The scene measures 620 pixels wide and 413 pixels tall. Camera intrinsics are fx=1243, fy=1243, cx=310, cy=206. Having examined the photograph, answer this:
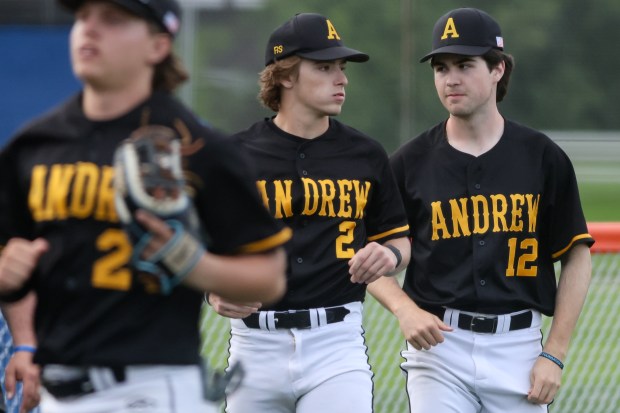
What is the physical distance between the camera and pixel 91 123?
11.3ft

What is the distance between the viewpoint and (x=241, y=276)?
3.38 metres

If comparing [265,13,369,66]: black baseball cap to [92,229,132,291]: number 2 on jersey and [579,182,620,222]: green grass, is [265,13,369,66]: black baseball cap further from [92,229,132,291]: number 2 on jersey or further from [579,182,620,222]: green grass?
[579,182,620,222]: green grass

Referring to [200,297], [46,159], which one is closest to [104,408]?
[200,297]

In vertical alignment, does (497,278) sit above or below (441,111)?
above

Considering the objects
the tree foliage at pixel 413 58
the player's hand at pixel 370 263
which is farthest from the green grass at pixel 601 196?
the player's hand at pixel 370 263

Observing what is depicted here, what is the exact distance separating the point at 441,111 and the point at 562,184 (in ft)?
60.8

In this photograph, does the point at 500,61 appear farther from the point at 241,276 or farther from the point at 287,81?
the point at 241,276

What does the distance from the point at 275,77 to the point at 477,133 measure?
95cm

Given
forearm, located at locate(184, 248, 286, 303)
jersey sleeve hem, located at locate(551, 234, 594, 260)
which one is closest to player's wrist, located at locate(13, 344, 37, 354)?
forearm, located at locate(184, 248, 286, 303)

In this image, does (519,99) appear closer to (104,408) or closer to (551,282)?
(551,282)

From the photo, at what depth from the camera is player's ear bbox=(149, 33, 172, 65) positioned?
3.45 metres

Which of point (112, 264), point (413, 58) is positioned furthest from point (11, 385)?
point (413, 58)

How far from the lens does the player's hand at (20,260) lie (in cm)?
337

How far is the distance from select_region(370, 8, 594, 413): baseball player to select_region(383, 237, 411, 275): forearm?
0.13m
